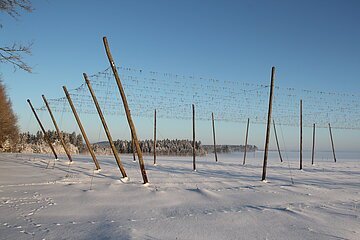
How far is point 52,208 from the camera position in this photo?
5.36 meters

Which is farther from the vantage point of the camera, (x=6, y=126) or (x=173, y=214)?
(x=6, y=126)

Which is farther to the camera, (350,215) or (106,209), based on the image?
(106,209)

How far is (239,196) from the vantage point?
6777 mm

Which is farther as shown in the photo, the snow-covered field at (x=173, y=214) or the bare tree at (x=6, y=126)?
the bare tree at (x=6, y=126)

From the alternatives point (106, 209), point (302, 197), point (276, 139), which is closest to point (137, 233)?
point (106, 209)

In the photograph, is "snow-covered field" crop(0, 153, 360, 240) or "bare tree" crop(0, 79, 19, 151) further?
"bare tree" crop(0, 79, 19, 151)

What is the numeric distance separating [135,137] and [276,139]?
21155 mm

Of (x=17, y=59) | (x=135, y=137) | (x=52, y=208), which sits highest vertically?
(x=17, y=59)

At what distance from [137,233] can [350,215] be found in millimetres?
3923

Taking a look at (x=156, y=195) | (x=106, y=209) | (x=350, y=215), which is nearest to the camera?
(x=350, y=215)

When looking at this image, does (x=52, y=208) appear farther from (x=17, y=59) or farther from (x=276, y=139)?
(x=276, y=139)

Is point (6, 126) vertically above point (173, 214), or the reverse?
point (6, 126)

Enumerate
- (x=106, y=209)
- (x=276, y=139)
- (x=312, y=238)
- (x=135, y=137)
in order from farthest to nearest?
(x=276, y=139)
(x=135, y=137)
(x=106, y=209)
(x=312, y=238)

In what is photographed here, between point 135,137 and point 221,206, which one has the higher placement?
point 135,137
